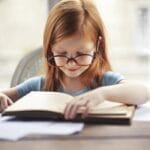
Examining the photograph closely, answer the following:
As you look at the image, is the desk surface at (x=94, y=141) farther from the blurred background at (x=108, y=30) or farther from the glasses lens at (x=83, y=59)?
the blurred background at (x=108, y=30)

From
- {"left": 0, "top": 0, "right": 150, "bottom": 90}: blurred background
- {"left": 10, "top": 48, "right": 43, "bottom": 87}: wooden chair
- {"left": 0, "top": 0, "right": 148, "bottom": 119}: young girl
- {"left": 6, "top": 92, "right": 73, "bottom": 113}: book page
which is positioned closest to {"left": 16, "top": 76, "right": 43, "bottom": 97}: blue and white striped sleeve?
{"left": 0, "top": 0, "right": 148, "bottom": 119}: young girl

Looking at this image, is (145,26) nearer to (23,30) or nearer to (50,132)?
(23,30)

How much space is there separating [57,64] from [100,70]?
18 centimetres

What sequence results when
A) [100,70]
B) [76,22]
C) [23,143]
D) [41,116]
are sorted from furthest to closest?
1. [100,70]
2. [76,22]
3. [41,116]
4. [23,143]

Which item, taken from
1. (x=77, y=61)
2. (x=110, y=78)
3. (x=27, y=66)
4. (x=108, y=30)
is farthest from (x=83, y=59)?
(x=108, y=30)

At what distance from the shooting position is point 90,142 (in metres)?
0.73

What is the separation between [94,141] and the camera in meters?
0.74

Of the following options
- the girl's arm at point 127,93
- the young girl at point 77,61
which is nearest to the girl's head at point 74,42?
the young girl at point 77,61

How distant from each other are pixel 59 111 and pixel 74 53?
30 cm

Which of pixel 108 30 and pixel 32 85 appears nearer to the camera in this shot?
pixel 32 85

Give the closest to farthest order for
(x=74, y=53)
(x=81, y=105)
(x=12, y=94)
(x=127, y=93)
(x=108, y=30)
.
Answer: (x=81, y=105), (x=127, y=93), (x=74, y=53), (x=12, y=94), (x=108, y=30)

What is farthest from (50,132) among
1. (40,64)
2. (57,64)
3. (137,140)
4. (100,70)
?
(40,64)

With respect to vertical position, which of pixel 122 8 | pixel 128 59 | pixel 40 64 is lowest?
pixel 128 59

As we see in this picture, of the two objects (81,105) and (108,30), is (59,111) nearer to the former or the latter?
(81,105)
